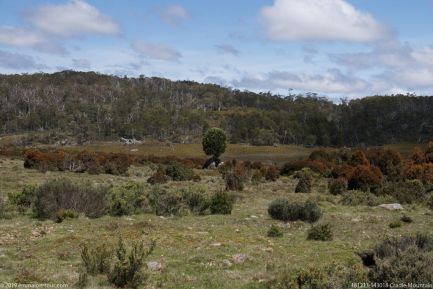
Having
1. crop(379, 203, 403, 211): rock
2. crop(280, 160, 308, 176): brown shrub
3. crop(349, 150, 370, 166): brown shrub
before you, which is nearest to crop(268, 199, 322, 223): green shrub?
crop(379, 203, 403, 211): rock

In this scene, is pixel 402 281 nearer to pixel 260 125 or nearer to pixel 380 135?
pixel 260 125

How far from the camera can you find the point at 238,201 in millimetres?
26031

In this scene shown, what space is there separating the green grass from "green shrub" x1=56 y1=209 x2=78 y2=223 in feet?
1.00

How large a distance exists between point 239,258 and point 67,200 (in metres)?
9.80

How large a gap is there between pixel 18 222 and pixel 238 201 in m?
11.9

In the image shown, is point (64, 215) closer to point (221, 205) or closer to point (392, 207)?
point (221, 205)

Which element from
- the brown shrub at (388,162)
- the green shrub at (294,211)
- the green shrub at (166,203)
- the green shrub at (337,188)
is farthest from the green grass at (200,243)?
the brown shrub at (388,162)

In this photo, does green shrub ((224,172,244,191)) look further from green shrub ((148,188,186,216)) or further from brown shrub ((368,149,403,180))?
brown shrub ((368,149,403,180))

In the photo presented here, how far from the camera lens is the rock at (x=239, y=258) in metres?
11.5

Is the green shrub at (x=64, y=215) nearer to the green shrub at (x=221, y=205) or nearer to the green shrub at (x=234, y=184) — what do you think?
the green shrub at (x=221, y=205)

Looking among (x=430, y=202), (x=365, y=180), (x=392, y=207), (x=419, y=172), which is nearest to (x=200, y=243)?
(x=392, y=207)

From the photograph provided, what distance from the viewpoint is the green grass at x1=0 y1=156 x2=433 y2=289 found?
10141mm

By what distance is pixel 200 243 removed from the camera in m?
13.6

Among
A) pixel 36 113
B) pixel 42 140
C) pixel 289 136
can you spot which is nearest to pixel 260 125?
pixel 289 136
